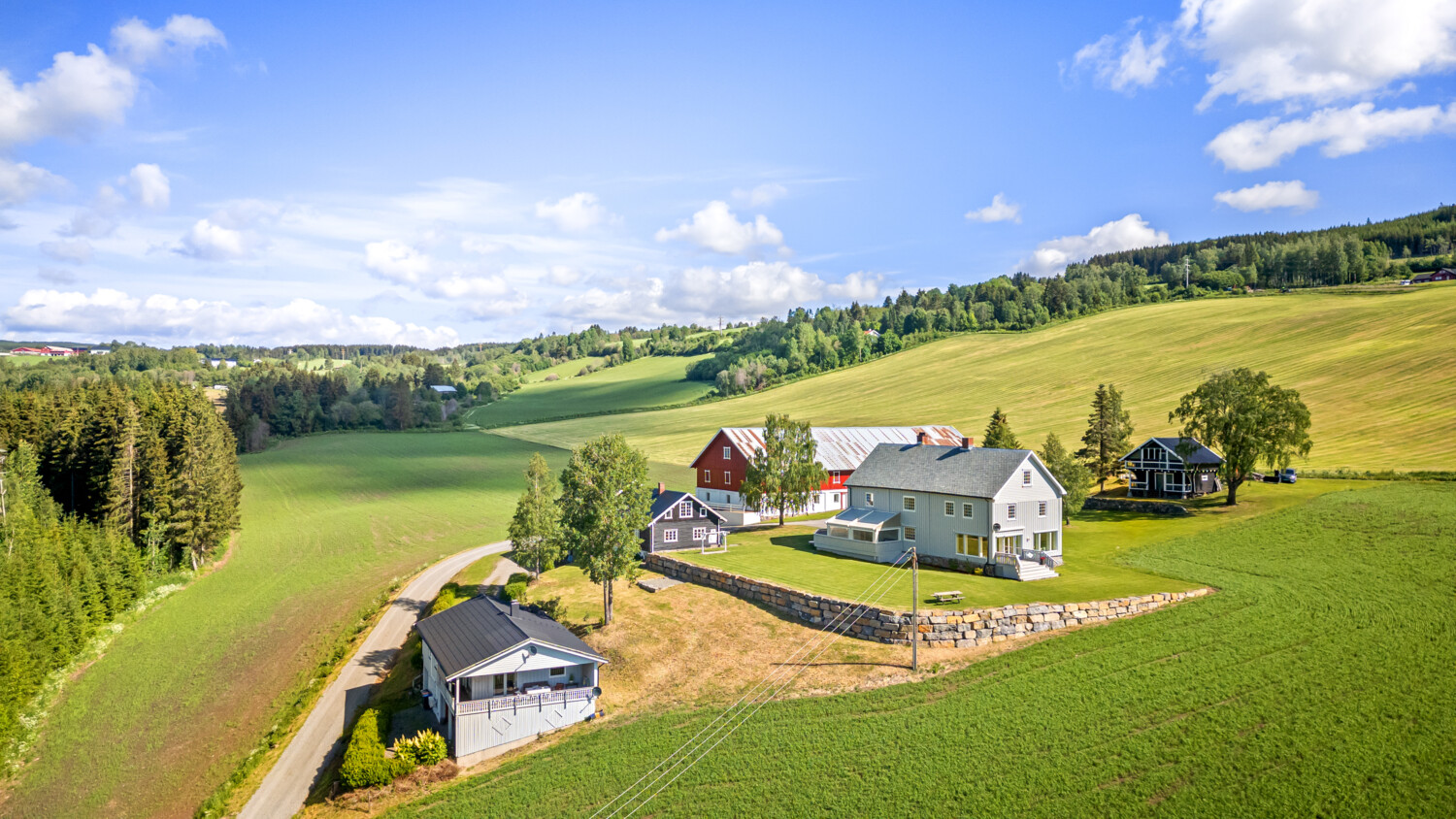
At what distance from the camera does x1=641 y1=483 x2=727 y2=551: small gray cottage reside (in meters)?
50.1

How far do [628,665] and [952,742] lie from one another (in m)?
15.3

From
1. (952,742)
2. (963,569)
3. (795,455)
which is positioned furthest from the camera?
(795,455)

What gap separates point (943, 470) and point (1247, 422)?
24.5 meters

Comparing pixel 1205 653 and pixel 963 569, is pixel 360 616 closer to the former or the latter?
pixel 963 569

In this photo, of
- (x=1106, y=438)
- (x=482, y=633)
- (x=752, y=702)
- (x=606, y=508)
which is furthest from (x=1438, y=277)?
(x=482, y=633)

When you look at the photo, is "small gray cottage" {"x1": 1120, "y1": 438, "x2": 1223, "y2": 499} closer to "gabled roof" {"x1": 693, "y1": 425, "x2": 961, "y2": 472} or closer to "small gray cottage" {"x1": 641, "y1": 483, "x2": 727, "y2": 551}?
"gabled roof" {"x1": 693, "y1": 425, "x2": 961, "y2": 472}

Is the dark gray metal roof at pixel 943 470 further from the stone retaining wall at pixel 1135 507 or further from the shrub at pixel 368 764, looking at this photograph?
the shrub at pixel 368 764

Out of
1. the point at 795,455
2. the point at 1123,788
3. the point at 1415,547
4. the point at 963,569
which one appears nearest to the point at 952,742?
the point at 1123,788

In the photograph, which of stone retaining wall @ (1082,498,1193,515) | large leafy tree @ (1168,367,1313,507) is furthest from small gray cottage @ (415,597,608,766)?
large leafy tree @ (1168,367,1313,507)

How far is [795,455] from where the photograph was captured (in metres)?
57.6

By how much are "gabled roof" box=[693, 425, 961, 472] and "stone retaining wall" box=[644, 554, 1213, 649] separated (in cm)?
2567

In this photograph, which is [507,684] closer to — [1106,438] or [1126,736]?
[1126,736]

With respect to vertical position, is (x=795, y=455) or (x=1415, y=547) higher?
(x=795, y=455)

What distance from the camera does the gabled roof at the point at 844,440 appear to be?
65000 mm
